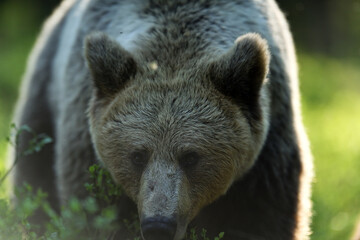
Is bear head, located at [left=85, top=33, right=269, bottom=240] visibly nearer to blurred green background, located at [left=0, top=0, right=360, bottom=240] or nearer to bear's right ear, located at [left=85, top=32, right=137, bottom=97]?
bear's right ear, located at [left=85, top=32, right=137, bottom=97]

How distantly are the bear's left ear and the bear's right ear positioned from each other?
0.57 meters

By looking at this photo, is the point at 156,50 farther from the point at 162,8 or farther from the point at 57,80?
the point at 57,80

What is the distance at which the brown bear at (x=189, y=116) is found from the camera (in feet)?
15.0

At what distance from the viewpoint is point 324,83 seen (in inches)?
604

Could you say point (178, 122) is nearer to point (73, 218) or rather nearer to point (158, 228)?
point (158, 228)

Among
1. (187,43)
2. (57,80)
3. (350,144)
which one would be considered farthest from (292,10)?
(187,43)

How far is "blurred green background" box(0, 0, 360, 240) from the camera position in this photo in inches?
305

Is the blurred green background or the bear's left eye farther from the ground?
the bear's left eye

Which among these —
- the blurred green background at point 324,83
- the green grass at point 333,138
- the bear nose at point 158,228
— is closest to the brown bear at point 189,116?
the bear nose at point 158,228

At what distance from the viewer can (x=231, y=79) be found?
480 cm

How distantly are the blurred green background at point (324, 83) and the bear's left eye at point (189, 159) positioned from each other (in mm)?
1181

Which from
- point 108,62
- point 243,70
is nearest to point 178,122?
point 243,70

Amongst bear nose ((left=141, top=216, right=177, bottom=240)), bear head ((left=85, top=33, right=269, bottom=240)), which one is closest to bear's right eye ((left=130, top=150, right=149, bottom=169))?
bear head ((left=85, top=33, right=269, bottom=240))

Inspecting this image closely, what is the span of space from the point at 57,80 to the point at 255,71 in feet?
8.09
